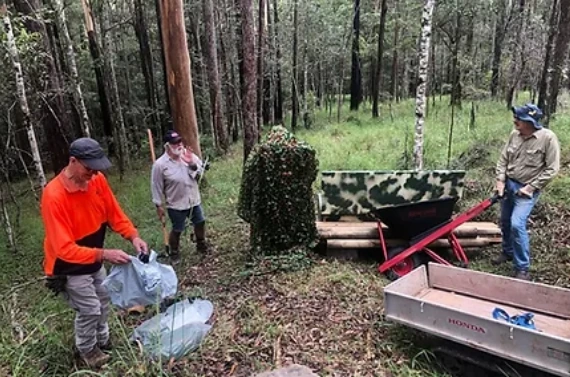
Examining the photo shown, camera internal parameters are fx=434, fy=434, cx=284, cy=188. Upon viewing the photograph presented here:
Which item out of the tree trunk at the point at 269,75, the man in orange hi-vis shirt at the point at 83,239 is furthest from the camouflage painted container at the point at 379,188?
the tree trunk at the point at 269,75

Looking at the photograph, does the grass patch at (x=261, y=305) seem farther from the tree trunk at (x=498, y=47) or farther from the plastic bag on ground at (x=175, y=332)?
the tree trunk at (x=498, y=47)

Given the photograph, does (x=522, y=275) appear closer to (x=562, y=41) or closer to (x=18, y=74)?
(x=562, y=41)

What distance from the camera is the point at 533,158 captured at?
203 inches

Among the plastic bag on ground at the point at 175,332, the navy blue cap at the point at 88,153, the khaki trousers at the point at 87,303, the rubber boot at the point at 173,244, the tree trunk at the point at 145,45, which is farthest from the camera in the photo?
the tree trunk at the point at 145,45

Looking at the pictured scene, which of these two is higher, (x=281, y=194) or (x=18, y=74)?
(x=18, y=74)

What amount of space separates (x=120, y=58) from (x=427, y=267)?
754 inches

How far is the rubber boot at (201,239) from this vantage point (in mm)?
6613

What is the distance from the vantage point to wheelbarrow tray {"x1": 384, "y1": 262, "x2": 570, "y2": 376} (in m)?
3.32

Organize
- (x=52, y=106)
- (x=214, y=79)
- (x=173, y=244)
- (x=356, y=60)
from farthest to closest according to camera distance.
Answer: (x=356, y=60) < (x=214, y=79) < (x=52, y=106) < (x=173, y=244)

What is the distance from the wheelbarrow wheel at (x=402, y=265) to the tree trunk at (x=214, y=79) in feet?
30.9

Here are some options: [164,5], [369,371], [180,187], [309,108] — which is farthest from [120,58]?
[369,371]

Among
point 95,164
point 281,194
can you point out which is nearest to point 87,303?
point 95,164

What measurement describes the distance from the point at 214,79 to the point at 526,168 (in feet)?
35.0

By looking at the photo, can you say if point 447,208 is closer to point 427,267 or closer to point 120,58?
point 427,267
